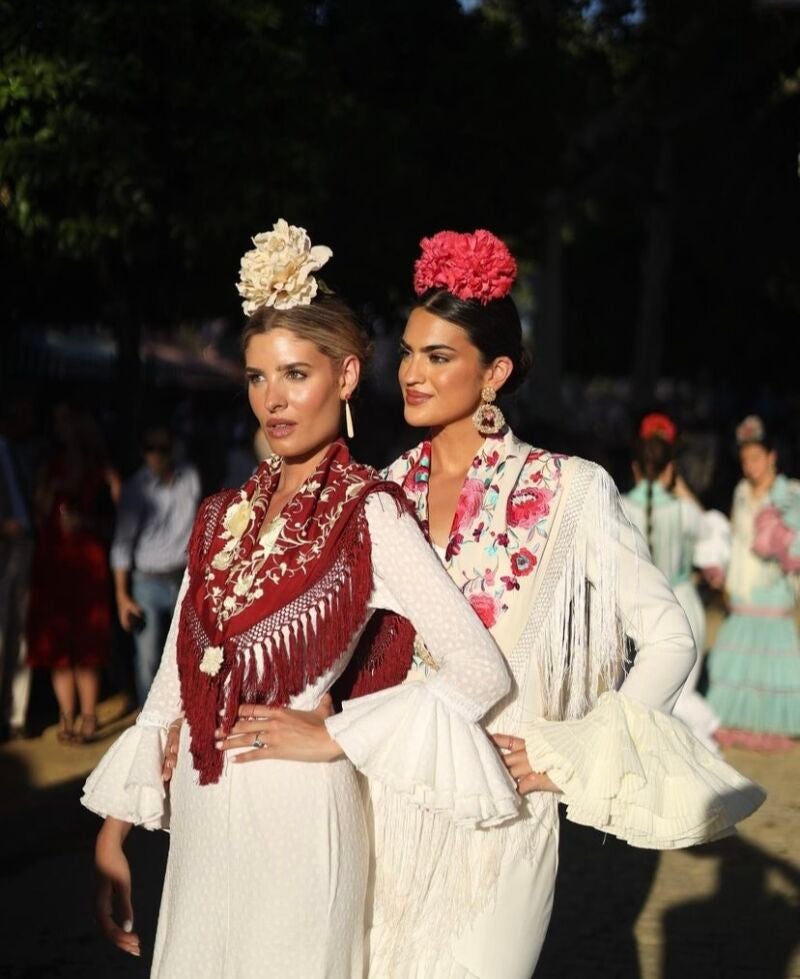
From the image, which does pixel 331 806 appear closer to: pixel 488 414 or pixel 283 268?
pixel 488 414

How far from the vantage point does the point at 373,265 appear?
13.8m

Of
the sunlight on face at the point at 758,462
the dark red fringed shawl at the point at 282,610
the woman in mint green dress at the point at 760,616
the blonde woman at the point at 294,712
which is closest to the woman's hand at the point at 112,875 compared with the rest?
the blonde woman at the point at 294,712

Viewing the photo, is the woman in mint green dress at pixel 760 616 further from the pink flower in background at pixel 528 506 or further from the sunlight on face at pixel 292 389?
the sunlight on face at pixel 292 389

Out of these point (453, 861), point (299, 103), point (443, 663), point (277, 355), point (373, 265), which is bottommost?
point (453, 861)

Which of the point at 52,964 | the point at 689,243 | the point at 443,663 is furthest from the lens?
the point at 689,243

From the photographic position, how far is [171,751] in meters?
3.28

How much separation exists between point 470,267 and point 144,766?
1342 mm

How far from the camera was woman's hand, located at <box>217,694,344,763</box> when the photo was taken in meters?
3.05

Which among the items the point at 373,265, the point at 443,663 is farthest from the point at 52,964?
the point at 373,265

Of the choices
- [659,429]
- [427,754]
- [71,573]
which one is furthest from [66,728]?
[427,754]

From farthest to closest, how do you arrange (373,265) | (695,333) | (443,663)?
(695,333) → (373,265) → (443,663)

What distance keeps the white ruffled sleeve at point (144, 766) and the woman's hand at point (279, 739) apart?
0.89ft

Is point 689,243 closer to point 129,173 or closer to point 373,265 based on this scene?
point 373,265

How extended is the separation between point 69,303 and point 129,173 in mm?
5193
